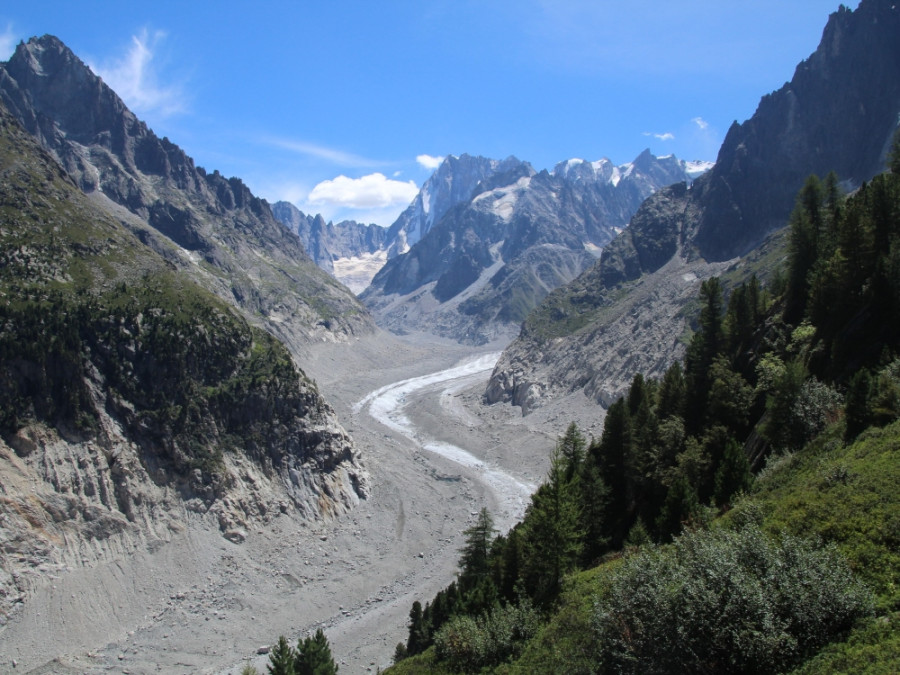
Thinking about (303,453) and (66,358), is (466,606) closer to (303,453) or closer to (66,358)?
(303,453)

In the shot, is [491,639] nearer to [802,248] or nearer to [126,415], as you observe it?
[802,248]

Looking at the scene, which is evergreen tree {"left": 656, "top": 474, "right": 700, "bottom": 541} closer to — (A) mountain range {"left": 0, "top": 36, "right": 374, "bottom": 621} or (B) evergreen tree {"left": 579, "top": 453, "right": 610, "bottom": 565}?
Result: (B) evergreen tree {"left": 579, "top": 453, "right": 610, "bottom": 565}

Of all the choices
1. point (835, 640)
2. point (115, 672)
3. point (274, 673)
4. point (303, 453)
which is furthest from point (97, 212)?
point (835, 640)

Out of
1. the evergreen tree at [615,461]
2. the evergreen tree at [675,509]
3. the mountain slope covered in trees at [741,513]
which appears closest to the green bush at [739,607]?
the mountain slope covered in trees at [741,513]

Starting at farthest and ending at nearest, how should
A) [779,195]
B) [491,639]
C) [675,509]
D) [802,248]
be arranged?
[779,195]
[802,248]
[675,509]
[491,639]

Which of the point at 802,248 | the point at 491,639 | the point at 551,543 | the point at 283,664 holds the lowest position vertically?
the point at 283,664

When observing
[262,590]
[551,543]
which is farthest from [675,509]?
[262,590]

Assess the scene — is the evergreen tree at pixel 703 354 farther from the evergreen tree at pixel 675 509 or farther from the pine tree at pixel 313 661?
the pine tree at pixel 313 661
